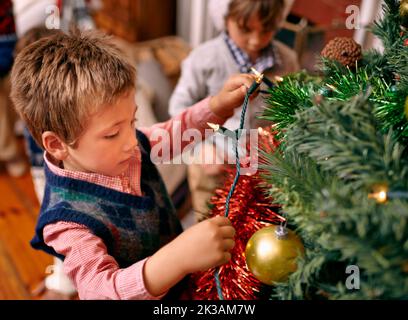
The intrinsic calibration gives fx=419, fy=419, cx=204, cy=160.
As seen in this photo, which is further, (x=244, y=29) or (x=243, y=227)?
(x=244, y=29)

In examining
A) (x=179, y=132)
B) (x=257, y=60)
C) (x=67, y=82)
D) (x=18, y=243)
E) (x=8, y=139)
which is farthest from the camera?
(x=8, y=139)

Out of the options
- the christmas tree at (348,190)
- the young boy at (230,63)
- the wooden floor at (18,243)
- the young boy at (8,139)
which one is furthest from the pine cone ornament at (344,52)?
the young boy at (8,139)

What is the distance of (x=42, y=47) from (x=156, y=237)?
0.36 metres

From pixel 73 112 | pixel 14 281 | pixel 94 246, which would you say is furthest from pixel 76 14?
pixel 94 246

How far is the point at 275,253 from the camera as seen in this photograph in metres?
0.45

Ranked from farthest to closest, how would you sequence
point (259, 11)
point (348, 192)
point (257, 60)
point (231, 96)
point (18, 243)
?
1. point (18, 243)
2. point (257, 60)
3. point (259, 11)
4. point (231, 96)
5. point (348, 192)

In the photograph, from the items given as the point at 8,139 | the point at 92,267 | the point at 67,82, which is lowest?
the point at 8,139

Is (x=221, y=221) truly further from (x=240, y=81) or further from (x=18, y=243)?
(x=18, y=243)

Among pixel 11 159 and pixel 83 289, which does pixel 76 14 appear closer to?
pixel 11 159

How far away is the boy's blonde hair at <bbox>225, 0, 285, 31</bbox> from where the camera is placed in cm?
109

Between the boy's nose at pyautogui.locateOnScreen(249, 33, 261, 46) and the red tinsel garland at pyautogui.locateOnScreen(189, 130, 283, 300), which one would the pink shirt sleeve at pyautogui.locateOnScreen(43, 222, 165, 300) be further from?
the boy's nose at pyautogui.locateOnScreen(249, 33, 261, 46)

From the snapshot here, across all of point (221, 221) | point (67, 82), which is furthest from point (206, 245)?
point (67, 82)

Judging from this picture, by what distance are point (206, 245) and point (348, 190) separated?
187 mm

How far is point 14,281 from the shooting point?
4.43 ft
